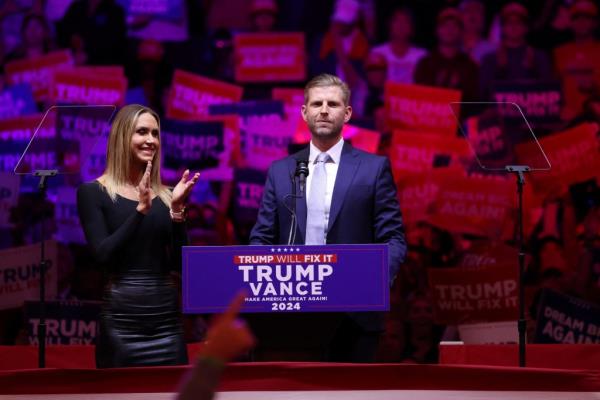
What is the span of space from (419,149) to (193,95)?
5.25 ft

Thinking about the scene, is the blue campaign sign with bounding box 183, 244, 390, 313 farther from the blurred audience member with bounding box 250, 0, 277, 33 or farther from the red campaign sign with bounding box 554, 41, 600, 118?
the blurred audience member with bounding box 250, 0, 277, 33

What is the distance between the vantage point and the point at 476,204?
19.2 feet

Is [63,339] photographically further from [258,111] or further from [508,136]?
[508,136]

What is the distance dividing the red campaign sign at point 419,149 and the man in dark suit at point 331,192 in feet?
9.33

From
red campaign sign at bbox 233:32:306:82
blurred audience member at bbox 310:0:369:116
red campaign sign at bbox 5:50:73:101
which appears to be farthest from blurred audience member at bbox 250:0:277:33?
red campaign sign at bbox 5:50:73:101

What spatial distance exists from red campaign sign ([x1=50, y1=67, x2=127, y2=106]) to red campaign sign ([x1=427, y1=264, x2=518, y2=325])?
2.35 metres

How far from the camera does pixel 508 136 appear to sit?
514 cm

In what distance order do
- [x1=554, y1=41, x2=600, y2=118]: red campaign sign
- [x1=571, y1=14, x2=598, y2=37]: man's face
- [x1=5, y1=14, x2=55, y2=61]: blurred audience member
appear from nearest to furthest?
1. [x1=554, y1=41, x2=600, y2=118]: red campaign sign
2. [x1=571, y1=14, x2=598, y2=37]: man's face
3. [x1=5, y1=14, x2=55, y2=61]: blurred audience member

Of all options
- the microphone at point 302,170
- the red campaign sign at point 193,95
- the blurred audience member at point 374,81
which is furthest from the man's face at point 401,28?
the microphone at point 302,170

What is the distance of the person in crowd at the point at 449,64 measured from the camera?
A: 6793mm

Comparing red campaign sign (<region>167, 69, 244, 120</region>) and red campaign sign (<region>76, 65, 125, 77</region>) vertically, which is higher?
red campaign sign (<region>76, 65, 125, 77</region>)

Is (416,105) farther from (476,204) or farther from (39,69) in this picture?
(39,69)

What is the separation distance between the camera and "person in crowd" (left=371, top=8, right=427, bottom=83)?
6.89 meters

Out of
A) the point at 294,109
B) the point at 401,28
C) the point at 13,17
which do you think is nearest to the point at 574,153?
the point at 401,28
